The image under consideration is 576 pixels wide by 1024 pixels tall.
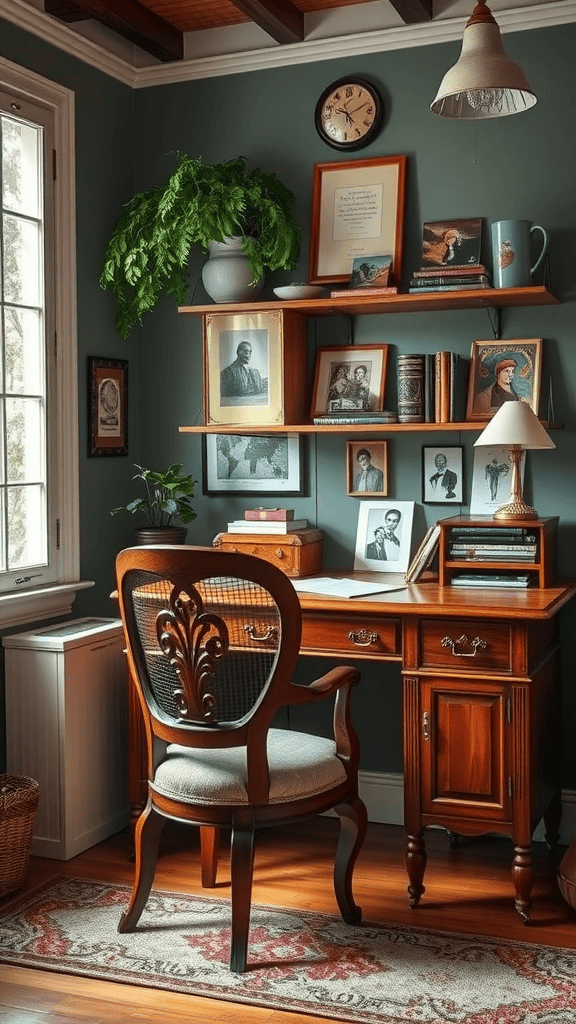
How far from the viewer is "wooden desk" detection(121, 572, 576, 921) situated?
3023 millimetres

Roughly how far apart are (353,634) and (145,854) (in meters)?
0.85

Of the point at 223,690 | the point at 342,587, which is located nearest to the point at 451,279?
the point at 342,587

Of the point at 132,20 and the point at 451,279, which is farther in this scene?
the point at 132,20

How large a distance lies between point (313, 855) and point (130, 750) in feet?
2.23

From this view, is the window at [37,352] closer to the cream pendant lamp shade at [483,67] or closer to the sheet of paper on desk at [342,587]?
the sheet of paper on desk at [342,587]

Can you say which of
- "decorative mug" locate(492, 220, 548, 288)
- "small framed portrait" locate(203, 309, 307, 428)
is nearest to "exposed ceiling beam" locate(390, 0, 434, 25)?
"decorative mug" locate(492, 220, 548, 288)

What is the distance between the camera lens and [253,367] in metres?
3.84

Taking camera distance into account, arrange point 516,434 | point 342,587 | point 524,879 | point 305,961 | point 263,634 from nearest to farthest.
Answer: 1. point 263,634
2. point 305,961
3. point 524,879
4. point 516,434
5. point 342,587

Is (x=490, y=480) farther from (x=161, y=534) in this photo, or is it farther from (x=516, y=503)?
(x=161, y=534)

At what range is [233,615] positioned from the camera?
2.62 metres

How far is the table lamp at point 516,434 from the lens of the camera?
327 centimetres

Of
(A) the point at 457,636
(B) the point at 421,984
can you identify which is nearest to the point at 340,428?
(A) the point at 457,636

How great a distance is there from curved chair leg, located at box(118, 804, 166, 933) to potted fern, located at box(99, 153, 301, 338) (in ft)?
6.01

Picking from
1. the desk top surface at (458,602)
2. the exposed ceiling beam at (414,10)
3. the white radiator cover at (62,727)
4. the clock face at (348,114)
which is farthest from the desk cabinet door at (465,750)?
the exposed ceiling beam at (414,10)
